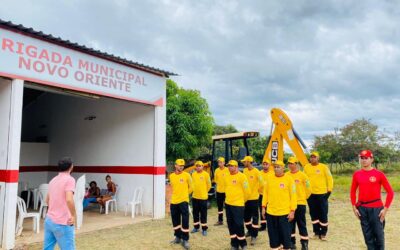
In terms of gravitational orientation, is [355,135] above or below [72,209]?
above

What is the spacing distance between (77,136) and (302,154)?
25.1 ft

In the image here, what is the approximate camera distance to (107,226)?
27.8 feet

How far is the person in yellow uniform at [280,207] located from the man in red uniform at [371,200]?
1021 mm

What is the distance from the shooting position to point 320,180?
7000 mm

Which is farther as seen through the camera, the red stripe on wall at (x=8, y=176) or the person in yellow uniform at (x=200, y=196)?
the person in yellow uniform at (x=200, y=196)

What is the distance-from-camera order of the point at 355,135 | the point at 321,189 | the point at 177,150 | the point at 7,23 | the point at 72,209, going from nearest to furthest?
1. the point at 72,209
2. the point at 7,23
3. the point at 321,189
4. the point at 177,150
5. the point at 355,135

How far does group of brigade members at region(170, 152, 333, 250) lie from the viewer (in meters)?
5.07

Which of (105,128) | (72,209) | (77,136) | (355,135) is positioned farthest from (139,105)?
(355,135)

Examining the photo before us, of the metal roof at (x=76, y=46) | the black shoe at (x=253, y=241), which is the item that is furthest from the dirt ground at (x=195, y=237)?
the metal roof at (x=76, y=46)

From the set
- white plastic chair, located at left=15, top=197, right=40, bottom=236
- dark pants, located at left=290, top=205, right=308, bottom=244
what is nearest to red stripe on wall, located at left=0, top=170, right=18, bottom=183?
white plastic chair, located at left=15, top=197, right=40, bottom=236

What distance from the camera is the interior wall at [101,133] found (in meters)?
10.0

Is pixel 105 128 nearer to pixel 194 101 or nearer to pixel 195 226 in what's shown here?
pixel 195 226

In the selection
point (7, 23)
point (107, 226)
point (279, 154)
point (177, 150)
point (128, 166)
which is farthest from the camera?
point (177, 150)

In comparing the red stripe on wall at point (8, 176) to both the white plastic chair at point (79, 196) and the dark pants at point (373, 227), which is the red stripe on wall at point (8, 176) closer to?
the white plastic chair at point (79, 196)
